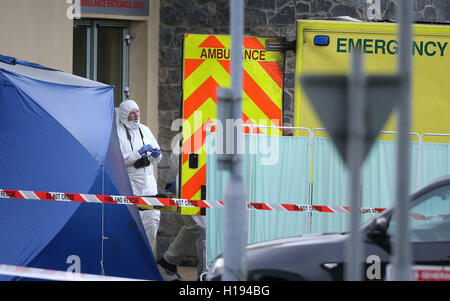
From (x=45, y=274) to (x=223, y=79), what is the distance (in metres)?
3.60

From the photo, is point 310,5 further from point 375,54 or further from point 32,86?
point 32,86

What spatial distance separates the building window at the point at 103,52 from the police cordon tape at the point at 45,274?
5.25 metres

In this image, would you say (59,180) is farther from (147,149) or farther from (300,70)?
(300,70)

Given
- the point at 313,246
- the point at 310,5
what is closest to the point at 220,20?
the point at 310,5

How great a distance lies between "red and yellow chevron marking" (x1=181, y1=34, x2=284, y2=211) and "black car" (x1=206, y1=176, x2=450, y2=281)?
3.84 m

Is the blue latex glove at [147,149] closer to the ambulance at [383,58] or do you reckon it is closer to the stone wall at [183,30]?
the ambulance at [383,58]

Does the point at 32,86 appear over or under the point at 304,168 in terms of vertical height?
over

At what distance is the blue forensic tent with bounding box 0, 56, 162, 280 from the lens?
8.14 metres

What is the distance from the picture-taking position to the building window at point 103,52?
12.7 meters

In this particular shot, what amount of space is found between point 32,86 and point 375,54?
3291 mm

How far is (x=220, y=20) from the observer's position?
12625mm

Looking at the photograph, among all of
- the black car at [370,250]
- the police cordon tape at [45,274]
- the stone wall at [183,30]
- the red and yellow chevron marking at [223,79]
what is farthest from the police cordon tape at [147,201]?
the stone wall at [183,30]

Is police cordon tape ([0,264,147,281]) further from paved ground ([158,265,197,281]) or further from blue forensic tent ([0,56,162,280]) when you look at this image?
paved ground ([158,265,197,281])

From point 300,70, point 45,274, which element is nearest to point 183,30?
point 300,70
